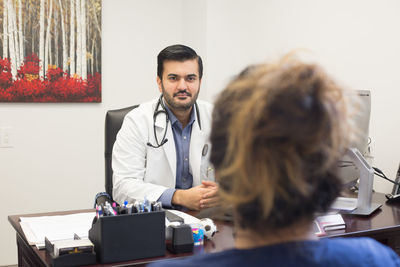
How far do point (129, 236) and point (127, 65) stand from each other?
2362 millimetres

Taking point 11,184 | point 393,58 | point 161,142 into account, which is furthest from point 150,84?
point 393,58

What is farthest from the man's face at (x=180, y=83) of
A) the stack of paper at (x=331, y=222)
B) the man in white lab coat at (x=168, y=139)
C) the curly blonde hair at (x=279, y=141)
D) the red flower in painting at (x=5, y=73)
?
the curly blonde hair at (x=279, y=141)

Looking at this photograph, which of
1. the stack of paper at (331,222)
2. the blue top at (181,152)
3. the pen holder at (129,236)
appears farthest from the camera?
the blue top at (181,152)

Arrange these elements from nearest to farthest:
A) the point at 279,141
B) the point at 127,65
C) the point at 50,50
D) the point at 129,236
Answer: the point at 279,141 < the point at 129,236 < the point at 50,50 < the point at 127,65

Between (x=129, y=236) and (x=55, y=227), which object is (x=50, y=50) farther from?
(x=129, y=236)

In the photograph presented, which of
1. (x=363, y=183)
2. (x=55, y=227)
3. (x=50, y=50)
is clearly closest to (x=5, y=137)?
(x=50, y=50)

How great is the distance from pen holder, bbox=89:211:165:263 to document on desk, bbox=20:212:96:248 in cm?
23

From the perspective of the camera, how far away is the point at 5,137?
3049 millimetres

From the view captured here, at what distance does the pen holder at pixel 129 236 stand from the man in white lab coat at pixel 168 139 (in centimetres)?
75

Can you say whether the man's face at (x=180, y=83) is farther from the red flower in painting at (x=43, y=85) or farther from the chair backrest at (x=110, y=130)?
the red flower in painting at (x=43, y=85)

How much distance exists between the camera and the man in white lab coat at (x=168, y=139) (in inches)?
82.9

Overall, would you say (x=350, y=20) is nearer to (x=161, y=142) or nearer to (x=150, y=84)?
(x=161, y=142)

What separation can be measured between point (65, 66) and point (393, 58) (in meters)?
2.04

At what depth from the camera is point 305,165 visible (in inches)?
21.9
